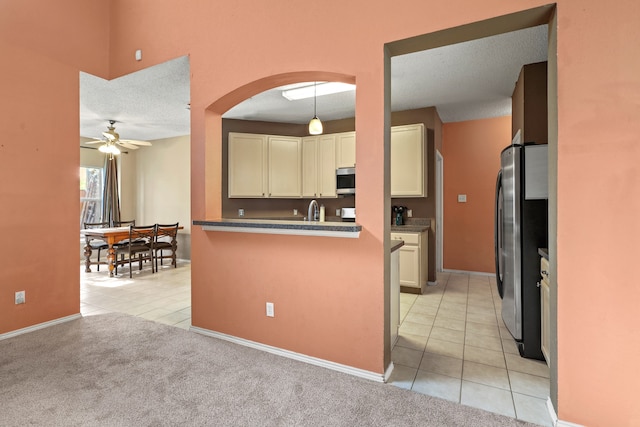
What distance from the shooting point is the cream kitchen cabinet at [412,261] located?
13.5ft

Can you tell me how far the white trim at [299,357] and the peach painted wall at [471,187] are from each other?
3728 millimetres

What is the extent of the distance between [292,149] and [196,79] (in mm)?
2536

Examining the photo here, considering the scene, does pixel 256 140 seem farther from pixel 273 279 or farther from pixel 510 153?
pixel 510 153

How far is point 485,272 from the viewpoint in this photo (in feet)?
17.0

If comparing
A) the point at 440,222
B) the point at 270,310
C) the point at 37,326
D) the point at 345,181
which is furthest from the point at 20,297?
the point at 440,222

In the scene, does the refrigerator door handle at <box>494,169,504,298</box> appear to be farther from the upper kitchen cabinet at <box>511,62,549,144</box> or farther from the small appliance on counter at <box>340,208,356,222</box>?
the small appliance on counter at <box>340,208,356,222</box>

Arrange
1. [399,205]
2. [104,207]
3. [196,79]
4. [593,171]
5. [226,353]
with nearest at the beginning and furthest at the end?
[593,171] → [226,353] → [196,79] → [399,205] → [104,207]

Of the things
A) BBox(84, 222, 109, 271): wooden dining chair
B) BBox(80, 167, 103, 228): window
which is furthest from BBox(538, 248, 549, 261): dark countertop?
BBox(80, 167, 103, 228): window

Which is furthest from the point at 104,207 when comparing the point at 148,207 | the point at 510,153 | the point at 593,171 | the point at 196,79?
the point at 593,171

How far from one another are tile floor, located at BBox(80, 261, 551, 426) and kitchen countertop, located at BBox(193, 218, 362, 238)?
1.06m

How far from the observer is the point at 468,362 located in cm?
236

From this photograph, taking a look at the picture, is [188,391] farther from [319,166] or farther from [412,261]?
[319,166]

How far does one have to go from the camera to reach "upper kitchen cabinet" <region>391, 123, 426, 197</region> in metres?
4.44

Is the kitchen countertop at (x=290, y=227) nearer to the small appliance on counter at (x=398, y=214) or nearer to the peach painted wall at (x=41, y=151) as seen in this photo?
the peach painted wall at (x=41, y=151)
